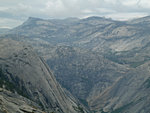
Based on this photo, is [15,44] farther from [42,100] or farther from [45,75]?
[42,100]

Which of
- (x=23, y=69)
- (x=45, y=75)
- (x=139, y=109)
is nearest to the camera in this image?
(x=23, y=69)

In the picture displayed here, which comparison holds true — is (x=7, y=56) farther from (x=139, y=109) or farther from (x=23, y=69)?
(x=139, y=109)

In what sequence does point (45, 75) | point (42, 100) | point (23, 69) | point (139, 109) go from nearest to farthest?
1. point (42, 100)
2. point (23, 69)
3. point (45, 75)
4. point (139, 109)

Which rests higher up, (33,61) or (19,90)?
(33,61)

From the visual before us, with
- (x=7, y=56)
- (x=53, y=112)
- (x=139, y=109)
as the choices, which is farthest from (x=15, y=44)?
(x=139, y=109)

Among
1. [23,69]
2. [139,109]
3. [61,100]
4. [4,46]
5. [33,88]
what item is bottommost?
[139,109]

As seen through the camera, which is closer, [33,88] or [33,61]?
[33,88]
